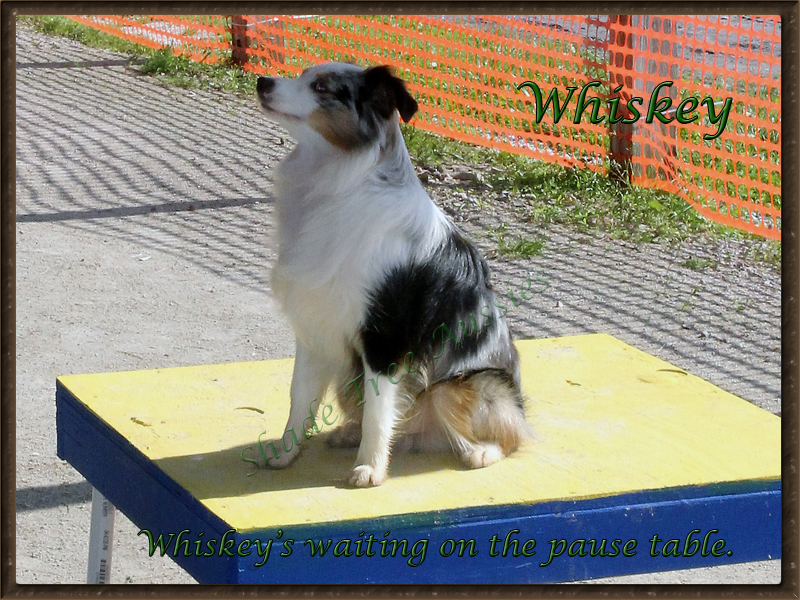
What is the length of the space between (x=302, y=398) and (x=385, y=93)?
2.96 feet

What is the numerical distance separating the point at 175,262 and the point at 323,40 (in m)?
3.85

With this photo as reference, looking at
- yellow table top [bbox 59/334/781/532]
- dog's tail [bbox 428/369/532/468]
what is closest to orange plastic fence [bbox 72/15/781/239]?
yellow table top [bbox 59/334/781/532]

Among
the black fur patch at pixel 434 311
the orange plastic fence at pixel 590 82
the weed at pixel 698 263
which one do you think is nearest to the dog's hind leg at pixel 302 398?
the black fur patch at pixel 434 311

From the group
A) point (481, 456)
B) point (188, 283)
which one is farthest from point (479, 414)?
point (188, 283)

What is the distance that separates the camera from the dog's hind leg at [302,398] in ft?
9.84

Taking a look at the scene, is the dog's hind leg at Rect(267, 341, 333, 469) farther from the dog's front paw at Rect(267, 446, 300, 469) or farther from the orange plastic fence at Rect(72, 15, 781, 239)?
the orange plastic fence at Rect(72, 15, 781, 239)

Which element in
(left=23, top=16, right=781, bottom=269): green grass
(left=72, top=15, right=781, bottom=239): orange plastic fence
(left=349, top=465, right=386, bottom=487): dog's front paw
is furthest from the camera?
(left=72, top=15, right=781, bottom=239): orange plastic fence

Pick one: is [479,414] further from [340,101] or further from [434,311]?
[340,101]

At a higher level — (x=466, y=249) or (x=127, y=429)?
(x=466, y=249)

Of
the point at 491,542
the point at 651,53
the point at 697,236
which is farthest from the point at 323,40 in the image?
the point at 491,542

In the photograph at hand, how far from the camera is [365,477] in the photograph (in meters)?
2.85

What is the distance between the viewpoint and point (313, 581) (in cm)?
254

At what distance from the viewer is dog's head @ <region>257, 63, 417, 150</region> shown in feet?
8.95

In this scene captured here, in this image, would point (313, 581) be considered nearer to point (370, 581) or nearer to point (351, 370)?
point (370, 581)
